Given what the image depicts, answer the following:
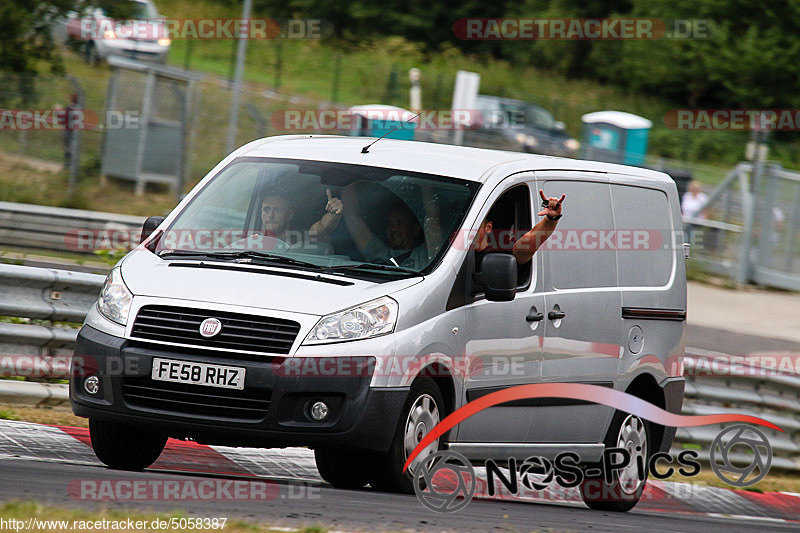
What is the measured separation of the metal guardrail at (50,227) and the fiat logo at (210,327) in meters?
13.2

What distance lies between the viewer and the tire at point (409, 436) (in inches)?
261

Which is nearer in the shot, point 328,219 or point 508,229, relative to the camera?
point 328,219

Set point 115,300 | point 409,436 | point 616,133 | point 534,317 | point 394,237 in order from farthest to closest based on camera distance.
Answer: point 616,133
point 534,317
point 394,237
point 115,300
point 409,436

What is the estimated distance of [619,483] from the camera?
8562mm

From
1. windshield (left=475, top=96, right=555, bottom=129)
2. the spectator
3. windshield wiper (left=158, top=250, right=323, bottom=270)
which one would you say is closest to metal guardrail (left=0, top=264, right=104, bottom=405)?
windshield wiper (left=158, top=250, right=323, bottom=270)

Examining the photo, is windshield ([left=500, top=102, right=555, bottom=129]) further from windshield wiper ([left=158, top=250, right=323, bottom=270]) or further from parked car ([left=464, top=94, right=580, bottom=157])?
windshield wiper ([left=158, top=250, right=323, bottom=270])

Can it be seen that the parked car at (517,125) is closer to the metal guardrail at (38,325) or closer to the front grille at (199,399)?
the metal guardrail at (38,325)

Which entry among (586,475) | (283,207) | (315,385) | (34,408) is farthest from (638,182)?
(34,408)

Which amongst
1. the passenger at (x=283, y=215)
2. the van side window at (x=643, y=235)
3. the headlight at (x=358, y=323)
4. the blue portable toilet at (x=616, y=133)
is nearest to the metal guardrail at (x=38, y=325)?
the passenger at (x=283, y=215)

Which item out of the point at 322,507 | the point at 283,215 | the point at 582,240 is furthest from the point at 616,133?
the point at 322,507

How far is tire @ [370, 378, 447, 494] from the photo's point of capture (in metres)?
6.64

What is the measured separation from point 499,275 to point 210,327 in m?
1.55

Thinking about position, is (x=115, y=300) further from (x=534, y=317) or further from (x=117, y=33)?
(x=117, y=33)

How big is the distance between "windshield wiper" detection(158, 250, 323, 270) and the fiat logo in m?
0.68
